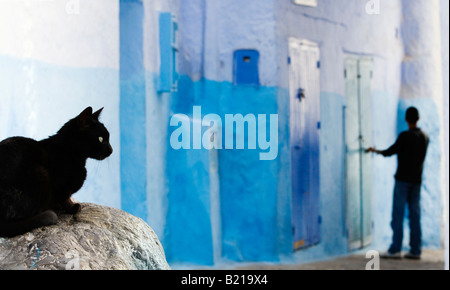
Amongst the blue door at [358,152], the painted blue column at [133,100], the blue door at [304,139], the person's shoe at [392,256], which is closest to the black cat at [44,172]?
the painted blue column at [133,100]

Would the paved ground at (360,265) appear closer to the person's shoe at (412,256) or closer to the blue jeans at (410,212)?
the person's shoe at (412,256)

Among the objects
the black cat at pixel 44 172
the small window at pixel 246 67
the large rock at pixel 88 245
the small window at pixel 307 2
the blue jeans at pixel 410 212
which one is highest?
the small window at pixel 307 2

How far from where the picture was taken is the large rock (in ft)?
6.89

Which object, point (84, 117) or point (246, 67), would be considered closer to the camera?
point (84, 117)

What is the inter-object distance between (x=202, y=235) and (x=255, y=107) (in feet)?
4.05

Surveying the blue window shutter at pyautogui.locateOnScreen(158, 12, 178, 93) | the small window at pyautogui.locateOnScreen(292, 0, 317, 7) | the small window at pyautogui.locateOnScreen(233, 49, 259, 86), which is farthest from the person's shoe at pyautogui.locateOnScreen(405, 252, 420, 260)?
the blue window shutter at pyautogui.locateOnScreen(158, 12, 178, 93)

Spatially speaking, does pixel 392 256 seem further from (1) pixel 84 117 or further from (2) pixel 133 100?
(1) pixel 84 117

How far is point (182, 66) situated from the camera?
5516mm

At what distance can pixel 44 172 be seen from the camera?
2311 mm

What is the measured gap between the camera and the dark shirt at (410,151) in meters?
5.72

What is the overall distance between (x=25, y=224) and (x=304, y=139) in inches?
159

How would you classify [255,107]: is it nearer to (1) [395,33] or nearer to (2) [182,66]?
(2) [182,66]

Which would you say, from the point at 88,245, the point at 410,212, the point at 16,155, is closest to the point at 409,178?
the point at 410,212

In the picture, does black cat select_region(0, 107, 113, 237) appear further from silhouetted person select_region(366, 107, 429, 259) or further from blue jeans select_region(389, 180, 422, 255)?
blue jeans select_region(389, 180, 422, 255)
